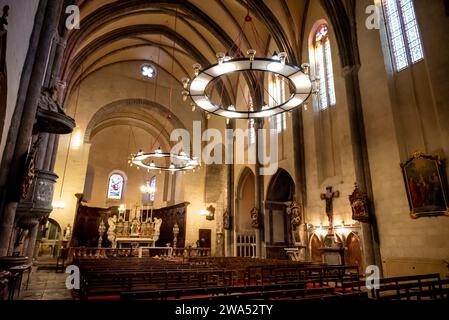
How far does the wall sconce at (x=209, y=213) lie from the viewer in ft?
69.9

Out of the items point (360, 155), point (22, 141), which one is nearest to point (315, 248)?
point (360, 155)

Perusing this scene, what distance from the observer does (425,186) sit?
28.0ft

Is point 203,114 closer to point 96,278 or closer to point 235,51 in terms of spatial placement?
point 235,51

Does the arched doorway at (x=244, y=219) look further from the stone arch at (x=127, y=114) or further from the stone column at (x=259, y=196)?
the stone arch at (x=127, y=114)

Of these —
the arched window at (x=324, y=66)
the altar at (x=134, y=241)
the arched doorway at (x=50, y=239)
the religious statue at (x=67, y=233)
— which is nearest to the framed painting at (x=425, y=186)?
the arched window at (x=324, y=66)

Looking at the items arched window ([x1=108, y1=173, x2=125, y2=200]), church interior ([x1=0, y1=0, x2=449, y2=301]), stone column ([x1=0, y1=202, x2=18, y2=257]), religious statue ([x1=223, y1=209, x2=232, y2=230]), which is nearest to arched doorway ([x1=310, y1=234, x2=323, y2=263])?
church interior ([x1=0, y1=0, x2=449, y2=301])

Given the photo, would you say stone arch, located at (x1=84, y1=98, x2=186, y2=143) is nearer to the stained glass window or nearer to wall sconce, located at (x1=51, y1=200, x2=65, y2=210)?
wall sconce, located at (x1=51, y1=200, x2=65, y2=210)

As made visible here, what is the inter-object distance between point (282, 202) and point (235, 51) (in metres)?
9.85

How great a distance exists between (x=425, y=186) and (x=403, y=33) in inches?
213

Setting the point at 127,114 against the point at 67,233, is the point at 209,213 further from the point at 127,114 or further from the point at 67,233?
the point at 127,114

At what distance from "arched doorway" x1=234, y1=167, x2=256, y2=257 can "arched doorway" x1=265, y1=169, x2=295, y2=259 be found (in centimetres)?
227

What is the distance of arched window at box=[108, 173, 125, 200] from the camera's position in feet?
91.0

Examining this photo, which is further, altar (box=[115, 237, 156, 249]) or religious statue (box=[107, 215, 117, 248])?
religious statue (box=[107, 215, 117, 248])

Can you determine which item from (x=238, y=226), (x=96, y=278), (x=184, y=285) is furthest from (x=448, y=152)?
(x=238, y=226)
